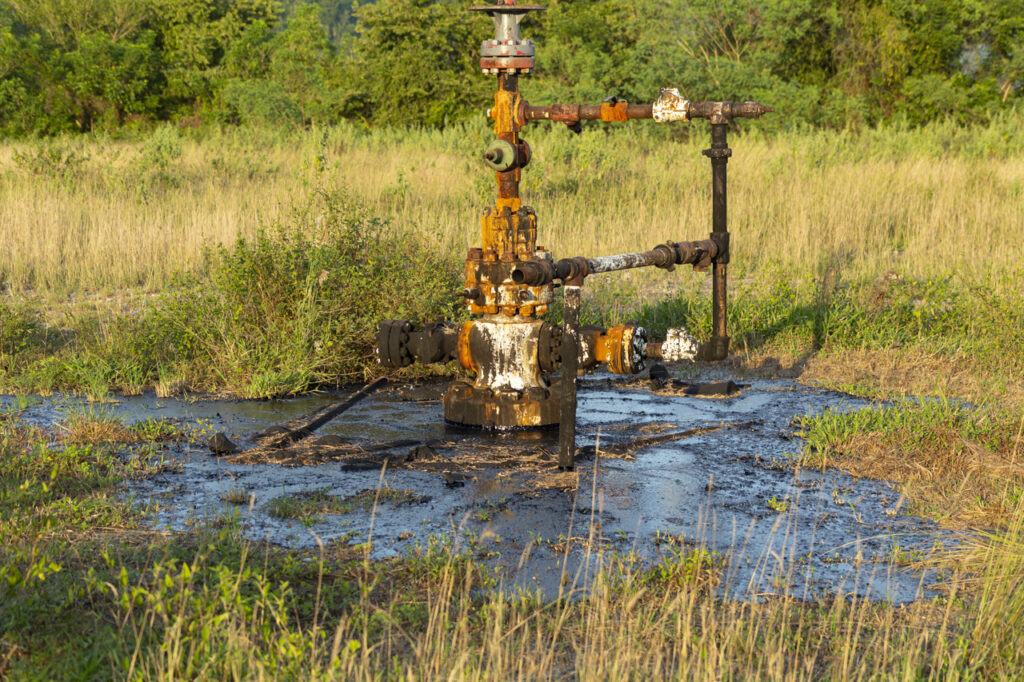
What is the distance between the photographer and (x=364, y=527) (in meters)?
4.59

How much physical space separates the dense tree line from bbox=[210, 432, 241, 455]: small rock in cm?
1650

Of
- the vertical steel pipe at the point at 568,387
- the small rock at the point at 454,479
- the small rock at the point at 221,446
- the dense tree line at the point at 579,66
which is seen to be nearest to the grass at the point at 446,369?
the small rock at the point at 221,446

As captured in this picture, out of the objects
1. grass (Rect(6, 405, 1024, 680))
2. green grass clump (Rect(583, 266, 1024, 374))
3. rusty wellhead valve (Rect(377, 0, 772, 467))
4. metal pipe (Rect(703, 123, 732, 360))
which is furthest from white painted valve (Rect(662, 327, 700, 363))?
green grass clump (Rect(583, 266, 1024, 374))

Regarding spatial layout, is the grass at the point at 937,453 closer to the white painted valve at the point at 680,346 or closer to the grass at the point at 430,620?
the grass at the point at 430,620

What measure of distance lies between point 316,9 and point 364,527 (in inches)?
1124

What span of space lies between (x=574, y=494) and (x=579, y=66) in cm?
2090

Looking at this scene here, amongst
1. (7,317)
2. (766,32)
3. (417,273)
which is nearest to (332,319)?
(417,273)

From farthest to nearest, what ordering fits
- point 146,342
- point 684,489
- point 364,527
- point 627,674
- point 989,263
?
1. point 989,263
2. point 146,342
3. point 684,489
4. point 364,527
5. point 627,674

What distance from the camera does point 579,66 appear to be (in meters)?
24.8

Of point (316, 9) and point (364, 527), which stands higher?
point (316, 9)

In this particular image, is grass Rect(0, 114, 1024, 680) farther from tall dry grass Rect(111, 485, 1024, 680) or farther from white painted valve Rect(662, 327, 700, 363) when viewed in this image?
white painted valve Rect(662, 327, 700, 363)

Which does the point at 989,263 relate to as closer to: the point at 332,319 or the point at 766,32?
the point at 332,319

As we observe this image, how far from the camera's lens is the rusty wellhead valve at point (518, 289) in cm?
587

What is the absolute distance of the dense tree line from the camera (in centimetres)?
2361
